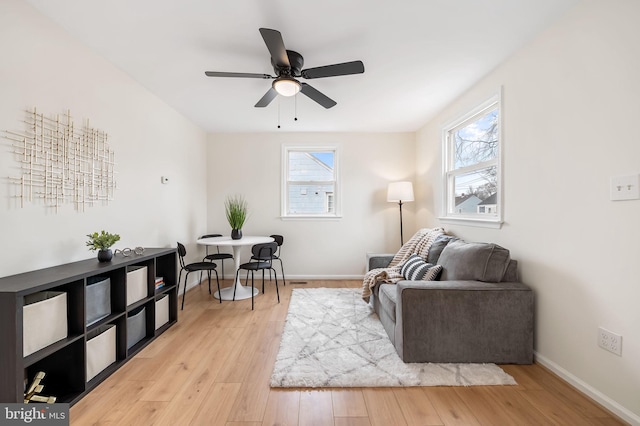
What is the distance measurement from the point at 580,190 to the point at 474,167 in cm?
130

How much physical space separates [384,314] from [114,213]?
265 cm

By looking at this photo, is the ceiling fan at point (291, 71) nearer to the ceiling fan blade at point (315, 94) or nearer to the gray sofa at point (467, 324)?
the ceiling fan blade at point (315, 94)

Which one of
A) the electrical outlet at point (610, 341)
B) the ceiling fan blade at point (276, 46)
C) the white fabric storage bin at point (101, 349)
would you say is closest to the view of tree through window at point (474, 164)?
the electrical outlet at point (610, 341)

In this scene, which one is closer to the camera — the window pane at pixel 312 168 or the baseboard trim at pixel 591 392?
the baseboard trim at pixel 591 392

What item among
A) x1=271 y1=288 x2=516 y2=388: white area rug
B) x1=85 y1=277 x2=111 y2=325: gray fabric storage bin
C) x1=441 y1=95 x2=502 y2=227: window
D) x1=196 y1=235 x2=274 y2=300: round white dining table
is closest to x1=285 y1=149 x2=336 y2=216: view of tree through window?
x1=196 y1=235 x2=274 y2=300: round white dining table

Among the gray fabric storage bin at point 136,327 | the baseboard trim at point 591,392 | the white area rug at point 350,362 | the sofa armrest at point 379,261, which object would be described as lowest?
the white area rug at point 350,362

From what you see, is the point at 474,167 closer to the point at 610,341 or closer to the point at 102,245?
the point at 610,341

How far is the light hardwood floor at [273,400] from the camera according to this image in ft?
4.96

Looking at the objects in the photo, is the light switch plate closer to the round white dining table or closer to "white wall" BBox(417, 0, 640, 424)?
"white wall" BBox(417, 0, 640, 424)

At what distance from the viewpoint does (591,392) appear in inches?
65.8

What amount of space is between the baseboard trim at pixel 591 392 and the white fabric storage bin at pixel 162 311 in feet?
10.4

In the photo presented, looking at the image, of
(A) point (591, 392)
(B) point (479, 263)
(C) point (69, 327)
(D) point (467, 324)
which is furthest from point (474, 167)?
(C) point (69, 327)

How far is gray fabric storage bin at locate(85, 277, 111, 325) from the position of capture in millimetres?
1844

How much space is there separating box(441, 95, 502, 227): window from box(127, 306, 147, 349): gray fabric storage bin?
3230mm
